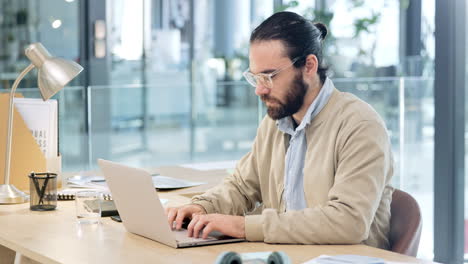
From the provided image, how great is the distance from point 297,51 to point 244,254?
73 cm

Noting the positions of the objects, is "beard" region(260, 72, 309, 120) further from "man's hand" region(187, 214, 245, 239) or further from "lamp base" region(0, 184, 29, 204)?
"lamp base" region(0, 184, 29, 204)

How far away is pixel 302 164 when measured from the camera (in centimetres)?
235

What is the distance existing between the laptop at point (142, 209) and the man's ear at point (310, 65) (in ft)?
1.86

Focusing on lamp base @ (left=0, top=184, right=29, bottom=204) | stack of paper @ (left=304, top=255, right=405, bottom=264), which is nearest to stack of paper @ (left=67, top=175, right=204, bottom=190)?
lamp base @ (left=0, top=184, right=29, bottom=204)

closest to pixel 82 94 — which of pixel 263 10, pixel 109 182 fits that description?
pixel 263 10

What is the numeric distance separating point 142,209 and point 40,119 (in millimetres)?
1117

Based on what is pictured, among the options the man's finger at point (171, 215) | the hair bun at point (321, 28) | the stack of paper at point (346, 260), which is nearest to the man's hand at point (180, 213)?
the man's finger at point (171, 215)

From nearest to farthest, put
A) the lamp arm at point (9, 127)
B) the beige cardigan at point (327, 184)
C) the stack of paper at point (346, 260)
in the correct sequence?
the stack of paper at point (346, 260) < the beige cardigan at point (327, 184) < the lamp arm at point (9, 127)

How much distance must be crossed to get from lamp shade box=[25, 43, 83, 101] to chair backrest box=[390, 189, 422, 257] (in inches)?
45.2

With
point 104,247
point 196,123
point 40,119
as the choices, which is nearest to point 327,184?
point 104,247

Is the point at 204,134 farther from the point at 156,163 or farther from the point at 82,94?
the point at 82,94

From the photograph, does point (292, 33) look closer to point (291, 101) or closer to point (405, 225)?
point (291, 101)

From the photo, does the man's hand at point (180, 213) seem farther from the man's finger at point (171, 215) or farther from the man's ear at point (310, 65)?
the man's ear at point (310, 65)

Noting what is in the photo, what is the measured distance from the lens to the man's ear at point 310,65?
2322mm
